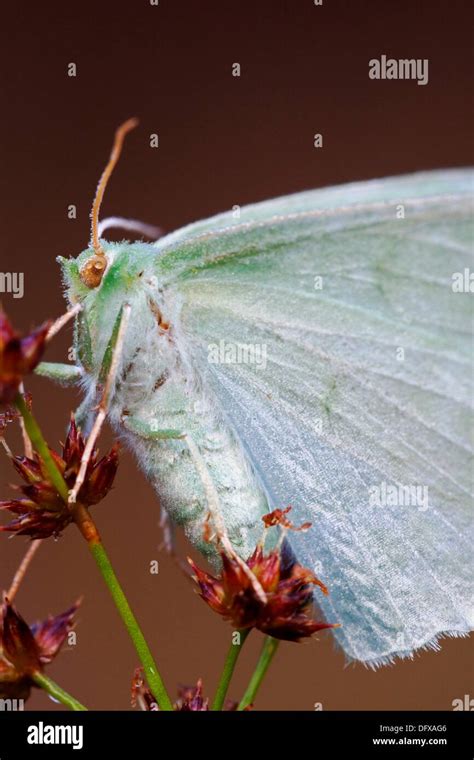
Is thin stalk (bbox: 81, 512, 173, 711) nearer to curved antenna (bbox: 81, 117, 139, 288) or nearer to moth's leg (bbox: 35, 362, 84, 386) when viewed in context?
moth's leg (bbox: 35, 362, 84, 386)

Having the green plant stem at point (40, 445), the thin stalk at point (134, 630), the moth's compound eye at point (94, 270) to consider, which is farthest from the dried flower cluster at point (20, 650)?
the moth's compound eye at point (94, 270)

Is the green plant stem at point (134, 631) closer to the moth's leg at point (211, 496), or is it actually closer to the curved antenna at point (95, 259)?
the moth's leg at point (211, 496)

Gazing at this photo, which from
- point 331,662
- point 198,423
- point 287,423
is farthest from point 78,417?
point 331,662

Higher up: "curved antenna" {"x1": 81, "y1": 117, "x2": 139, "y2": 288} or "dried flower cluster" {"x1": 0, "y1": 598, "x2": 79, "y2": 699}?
"curved antenna" {"x1": 81, "y1": 117, "x2": 139, "y2": 288}

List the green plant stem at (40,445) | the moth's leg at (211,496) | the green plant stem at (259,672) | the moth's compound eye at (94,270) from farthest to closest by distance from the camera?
1. the moth's compound eye at (94,270)
2. the moth's leg at (211,496)
3. the green plant stem at (259,672)
4. the green plant stem at (40,445)

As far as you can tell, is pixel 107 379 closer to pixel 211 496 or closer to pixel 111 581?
pixel 211 496

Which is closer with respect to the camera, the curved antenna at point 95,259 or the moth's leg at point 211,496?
the moth's leg at point 211,496

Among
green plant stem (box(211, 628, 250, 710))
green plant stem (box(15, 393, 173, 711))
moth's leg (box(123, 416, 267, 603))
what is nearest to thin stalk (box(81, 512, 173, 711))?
green plant stem (box(15, 393, 173, 711))
